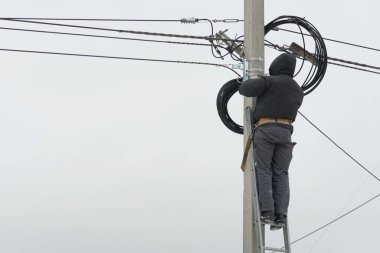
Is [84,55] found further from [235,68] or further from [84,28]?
[235,68]

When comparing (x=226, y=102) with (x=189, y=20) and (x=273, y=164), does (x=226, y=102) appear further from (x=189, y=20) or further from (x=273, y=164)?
(x=189, y=20)

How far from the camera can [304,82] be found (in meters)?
10.2

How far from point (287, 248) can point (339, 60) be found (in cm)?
434

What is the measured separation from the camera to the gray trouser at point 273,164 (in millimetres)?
8625

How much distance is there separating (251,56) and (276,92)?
539mm

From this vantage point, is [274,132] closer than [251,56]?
Yes

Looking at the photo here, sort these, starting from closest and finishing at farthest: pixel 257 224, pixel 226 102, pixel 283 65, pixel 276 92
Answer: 1. pixel 257 224
2. pixel 276 92
3. pixel 283 65
4. pixel 226 102

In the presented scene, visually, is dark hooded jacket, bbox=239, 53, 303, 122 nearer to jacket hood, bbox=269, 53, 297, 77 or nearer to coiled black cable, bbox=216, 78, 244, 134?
jacket hood, bbox=269, 53, 297, 77

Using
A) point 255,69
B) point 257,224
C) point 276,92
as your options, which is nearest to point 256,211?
point 257,224

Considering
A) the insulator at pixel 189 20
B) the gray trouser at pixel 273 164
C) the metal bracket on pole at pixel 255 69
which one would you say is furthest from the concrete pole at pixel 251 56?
the insulator at pixel 189 20

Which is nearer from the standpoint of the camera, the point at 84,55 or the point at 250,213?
the point at 250,213

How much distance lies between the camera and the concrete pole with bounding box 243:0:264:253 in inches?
342

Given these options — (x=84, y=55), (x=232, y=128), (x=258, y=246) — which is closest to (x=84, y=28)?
(x=84, y=55)

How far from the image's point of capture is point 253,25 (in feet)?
30.2
